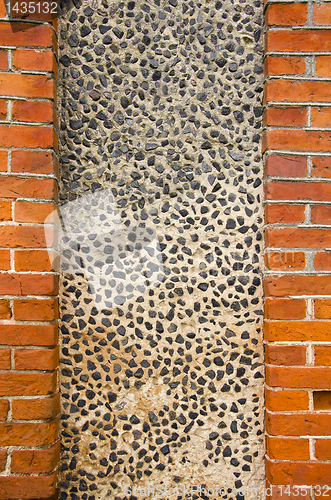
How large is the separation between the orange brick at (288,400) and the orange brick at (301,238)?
22.9 inches

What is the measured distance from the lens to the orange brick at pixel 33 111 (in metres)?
1.24

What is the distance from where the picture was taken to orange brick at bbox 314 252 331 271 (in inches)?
49.7

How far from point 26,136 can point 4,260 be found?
0.50m

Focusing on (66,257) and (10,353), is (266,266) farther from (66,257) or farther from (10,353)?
(10,353)

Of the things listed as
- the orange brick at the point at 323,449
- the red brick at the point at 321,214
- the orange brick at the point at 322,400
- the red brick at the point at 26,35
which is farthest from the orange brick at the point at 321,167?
the red brick at the point at 26,35

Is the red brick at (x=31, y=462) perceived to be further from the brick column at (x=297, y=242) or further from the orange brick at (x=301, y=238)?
the orange brick at (x=301, y=238)

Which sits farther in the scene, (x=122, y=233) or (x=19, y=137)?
(x=122, y=233)

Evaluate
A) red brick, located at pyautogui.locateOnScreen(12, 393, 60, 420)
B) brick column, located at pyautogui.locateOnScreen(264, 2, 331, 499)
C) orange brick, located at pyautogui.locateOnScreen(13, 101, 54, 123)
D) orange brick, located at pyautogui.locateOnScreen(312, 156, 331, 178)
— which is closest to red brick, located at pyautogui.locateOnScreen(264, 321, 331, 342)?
brick column, located at pyautogui.locateOnScreen(264, 2, 331, 499)

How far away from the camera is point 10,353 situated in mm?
1210

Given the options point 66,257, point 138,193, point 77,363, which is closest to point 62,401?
point 77,363

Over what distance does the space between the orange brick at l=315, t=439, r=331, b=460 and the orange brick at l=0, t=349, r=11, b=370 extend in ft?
4.03

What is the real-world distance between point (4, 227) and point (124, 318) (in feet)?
1.97

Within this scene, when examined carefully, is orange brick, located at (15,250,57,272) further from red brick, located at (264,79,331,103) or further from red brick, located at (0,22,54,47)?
red brick, located at (264,79,331,103)

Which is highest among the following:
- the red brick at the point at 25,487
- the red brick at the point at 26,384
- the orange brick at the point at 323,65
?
the orange brick at the point at 323,65
